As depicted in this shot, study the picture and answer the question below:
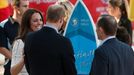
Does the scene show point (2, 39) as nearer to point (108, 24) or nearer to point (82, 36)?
point (82, 36)

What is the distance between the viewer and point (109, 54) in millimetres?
3984

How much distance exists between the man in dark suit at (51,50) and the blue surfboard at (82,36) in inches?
50.9

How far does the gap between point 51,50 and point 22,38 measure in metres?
0.57

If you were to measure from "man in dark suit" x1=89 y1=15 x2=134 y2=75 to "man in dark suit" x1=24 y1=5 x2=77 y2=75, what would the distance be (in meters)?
0.25

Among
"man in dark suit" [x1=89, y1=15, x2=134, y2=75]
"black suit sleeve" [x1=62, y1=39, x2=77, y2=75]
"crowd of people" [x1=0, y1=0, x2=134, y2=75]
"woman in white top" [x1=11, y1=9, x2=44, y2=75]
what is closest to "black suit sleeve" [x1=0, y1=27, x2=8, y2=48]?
"woman in white top" [x1=11, y1=9, x2=44, y2=75]

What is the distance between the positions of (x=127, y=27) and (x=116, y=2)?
1.08 ft

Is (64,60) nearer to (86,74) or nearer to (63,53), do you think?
(63,53)

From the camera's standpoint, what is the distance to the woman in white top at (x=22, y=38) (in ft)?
14.5

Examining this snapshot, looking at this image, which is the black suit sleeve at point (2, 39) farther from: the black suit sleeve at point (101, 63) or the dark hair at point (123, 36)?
the black suit sleeve at point (101, 63)

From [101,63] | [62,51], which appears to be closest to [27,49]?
[62,51]

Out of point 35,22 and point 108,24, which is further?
point 35,22

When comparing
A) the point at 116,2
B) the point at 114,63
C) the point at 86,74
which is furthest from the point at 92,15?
the point at 114,63

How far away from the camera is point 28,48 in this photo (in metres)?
4.18

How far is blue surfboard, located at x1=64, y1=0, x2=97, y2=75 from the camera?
5.35 m
